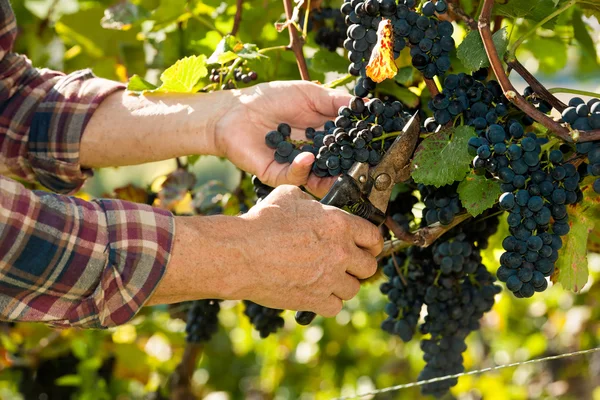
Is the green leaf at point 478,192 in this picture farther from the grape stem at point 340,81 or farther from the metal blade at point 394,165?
the grape stem at point 340,81

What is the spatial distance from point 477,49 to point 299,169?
0.38 m

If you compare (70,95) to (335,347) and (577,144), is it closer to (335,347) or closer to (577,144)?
(577,144)

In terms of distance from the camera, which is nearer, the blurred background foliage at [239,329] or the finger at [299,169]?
the finger at [299,169]

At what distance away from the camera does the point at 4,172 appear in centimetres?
196

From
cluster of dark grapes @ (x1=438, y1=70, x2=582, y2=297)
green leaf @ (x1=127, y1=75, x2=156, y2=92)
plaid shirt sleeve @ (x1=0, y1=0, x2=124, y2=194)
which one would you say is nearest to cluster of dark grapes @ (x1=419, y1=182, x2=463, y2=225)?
cluster of dark grapes @ (x1=438, y1=70, x2=582, y2=297)

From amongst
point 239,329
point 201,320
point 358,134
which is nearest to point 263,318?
point 201,320

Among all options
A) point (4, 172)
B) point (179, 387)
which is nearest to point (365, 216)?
point (4, 172)

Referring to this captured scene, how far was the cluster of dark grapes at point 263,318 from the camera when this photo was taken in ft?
6.08

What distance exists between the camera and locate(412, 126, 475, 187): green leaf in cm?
128

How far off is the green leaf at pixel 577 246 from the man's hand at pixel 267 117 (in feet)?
1.59

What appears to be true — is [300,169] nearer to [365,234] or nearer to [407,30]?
[365,234]

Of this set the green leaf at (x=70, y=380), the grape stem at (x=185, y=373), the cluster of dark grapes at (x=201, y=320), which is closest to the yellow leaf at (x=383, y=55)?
the cluster of dark grapes at (x=201, y=320)

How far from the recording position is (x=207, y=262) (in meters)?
1.29

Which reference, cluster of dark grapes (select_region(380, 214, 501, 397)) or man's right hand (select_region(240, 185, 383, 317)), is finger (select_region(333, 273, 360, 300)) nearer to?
man's right hand (select_region(240, 185, 383, 317))
